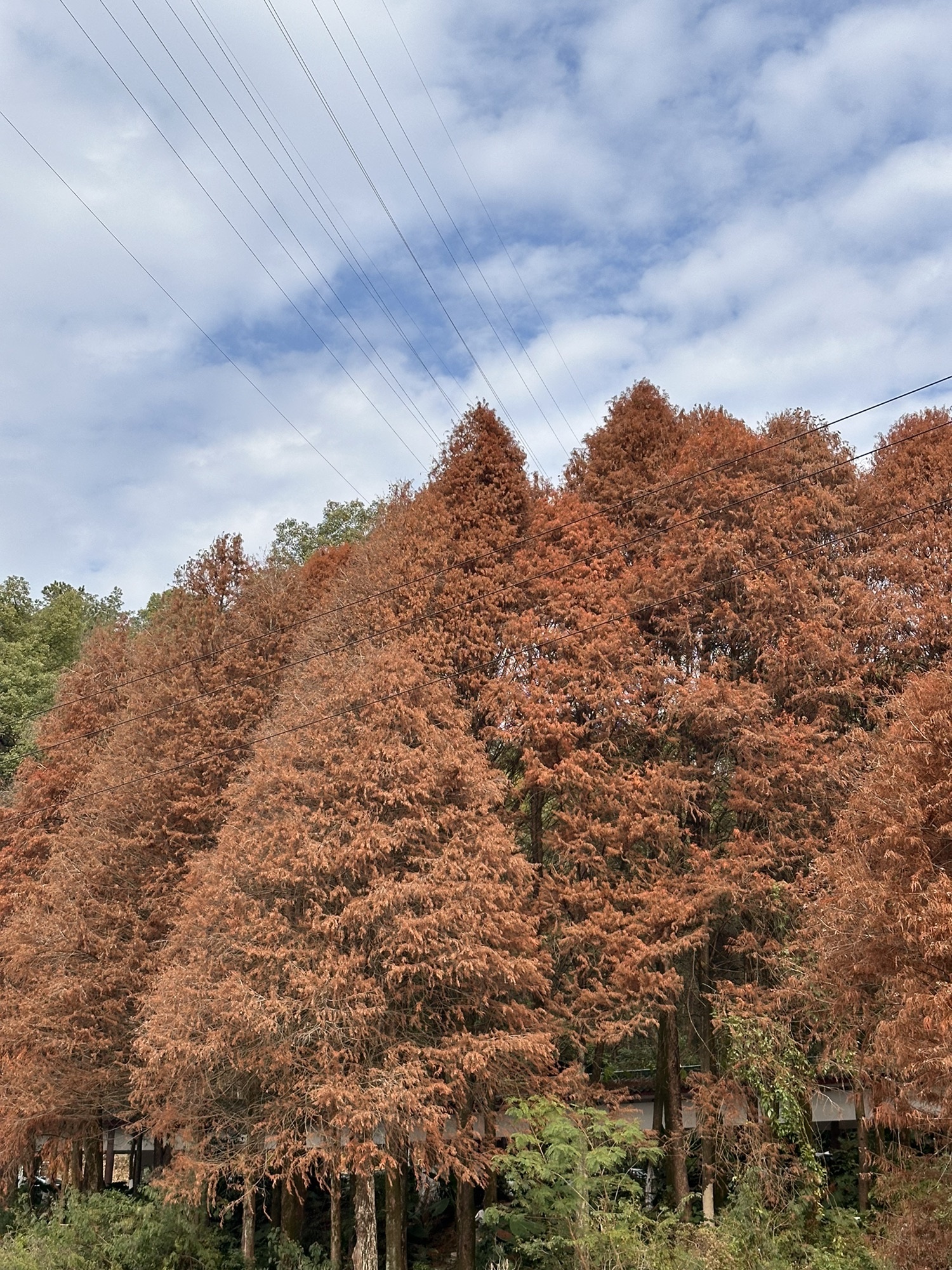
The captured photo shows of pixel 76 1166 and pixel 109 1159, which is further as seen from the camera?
pixel 109 1159

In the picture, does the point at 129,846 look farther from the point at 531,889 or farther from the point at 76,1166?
the point at 531,889

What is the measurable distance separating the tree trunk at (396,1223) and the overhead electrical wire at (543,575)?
9064mm

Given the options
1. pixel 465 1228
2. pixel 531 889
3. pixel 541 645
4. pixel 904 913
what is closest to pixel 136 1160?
pixel 465 1228

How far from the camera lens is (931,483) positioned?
1933 centimetres

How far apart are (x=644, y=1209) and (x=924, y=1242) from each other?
523 centimetres

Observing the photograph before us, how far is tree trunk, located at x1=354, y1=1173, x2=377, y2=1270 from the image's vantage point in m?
15.0

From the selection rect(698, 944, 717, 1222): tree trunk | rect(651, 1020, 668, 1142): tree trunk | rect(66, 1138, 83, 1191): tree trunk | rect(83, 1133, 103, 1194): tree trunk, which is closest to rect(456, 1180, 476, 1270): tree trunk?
rect(651, 1020, 668, 1142): tree trunk

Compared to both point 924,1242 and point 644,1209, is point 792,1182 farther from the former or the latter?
point 924,1242

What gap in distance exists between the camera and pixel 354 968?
1507 centimetres

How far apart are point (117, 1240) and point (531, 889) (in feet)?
28.2

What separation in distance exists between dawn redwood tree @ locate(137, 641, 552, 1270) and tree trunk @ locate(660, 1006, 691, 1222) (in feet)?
8.49

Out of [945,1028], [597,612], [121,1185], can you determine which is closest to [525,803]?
[597,612]

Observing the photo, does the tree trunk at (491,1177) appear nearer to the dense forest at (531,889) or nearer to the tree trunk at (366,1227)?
the dense forest at (531,889)

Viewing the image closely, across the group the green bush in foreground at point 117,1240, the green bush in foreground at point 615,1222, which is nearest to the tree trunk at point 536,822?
the green bush in foreground at point 615,1222
